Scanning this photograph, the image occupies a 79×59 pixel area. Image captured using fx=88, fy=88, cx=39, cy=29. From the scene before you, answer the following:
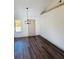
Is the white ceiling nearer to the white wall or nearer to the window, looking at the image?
the window

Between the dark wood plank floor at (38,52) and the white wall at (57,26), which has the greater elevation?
the white wall at (57,26)

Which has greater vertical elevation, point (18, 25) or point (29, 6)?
point (29, 6)

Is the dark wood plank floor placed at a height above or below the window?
below

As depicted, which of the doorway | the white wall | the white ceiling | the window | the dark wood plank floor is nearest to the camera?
the dark wood plank floor

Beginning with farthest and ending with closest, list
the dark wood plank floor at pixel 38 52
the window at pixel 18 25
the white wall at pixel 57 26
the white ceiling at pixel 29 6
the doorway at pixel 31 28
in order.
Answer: the doorway at pixel 31 28
the window at pixel 18 25
the white ceiling at pixel 29 6
the white wall at pixel 57 26
the dark wood plank floor at pixel 38 52

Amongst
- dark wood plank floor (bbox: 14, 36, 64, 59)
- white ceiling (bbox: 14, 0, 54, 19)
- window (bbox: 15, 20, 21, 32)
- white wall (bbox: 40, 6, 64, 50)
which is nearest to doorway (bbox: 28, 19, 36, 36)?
white ceiling (bbox: 14, 0, 54, 19)

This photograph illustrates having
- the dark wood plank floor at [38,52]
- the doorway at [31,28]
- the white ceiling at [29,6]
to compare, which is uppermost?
the white ceiling at [29,6]

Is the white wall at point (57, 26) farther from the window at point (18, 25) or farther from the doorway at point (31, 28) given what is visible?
the window at point (18, 25)

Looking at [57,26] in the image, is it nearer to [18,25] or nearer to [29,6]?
[29,6]

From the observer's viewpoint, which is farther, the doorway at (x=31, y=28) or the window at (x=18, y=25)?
the doorway at (x=31, y=28)

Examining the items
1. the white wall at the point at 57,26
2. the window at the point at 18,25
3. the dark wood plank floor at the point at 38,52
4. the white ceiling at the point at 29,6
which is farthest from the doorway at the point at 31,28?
the dark wood plank floor at the point at 38,52

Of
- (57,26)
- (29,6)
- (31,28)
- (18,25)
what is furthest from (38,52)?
(31,28)
